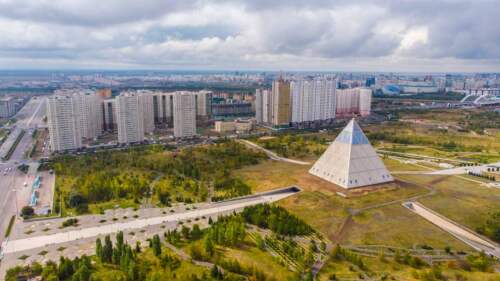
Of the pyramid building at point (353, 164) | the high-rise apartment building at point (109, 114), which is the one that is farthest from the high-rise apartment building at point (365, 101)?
the high-rise apartment building at point (109, 114)

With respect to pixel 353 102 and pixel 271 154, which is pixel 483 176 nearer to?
pixel 271 154

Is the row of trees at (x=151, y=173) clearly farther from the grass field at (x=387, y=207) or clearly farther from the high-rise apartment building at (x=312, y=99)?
the high-rise apartment building at (x=312, y=99)

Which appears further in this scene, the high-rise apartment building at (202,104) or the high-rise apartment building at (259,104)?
the high-rise apartment building at (202,104)

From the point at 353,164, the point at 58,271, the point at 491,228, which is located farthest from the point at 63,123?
the point at 491,228

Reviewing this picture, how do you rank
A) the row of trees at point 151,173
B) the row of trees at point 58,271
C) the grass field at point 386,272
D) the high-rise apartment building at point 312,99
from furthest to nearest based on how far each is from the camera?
the high-rise apartment building at point 312,99 → the row of trees at point 151,173 → the grass field at point 386,272 → the row of trees at point 58,271

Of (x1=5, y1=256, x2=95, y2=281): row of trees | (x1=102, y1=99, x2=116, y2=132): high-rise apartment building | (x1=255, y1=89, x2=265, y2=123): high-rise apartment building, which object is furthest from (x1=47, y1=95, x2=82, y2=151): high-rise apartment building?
(x1=255, y1=89, x2=265, y2=123): high-rise apartment building
